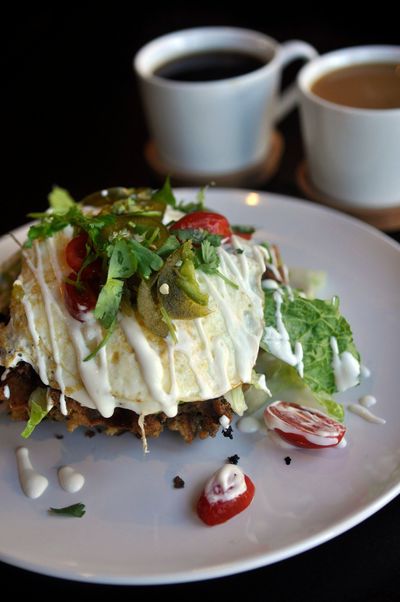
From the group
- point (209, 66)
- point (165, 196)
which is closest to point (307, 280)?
point (165, 196)

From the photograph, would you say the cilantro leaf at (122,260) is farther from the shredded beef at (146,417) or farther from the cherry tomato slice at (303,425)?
the cherry tomato slice at (303,425)

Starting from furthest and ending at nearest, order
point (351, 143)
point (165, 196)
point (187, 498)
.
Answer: point (351, 143)
point (165, 196)
point (187, 498)

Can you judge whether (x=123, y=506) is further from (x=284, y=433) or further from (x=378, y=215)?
(x=378, y=215)

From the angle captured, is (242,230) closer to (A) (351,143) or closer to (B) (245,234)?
(B) (245,234)

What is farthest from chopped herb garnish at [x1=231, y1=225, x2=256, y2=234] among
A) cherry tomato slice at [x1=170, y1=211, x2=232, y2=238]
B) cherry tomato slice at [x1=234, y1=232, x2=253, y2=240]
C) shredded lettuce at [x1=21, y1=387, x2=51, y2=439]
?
shredded lettuce at [x1=21, y1=387, x2=51, y2=439]

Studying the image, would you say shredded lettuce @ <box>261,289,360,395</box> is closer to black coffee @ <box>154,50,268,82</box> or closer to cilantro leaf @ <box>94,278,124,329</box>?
cilantro leaf @ <box>94,278,124,329</box>

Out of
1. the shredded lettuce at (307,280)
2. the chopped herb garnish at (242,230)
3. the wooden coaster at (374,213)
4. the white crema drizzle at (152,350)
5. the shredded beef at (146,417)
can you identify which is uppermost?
the white crema drizzle at (152,350)

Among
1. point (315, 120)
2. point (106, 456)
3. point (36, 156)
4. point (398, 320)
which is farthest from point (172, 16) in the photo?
point (106, 456)

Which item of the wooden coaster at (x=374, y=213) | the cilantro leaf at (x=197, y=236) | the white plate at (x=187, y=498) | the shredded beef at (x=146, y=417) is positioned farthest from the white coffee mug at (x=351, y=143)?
the shredded beef at (x=146, y=417)
